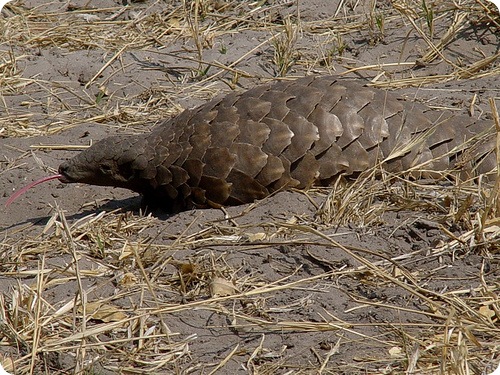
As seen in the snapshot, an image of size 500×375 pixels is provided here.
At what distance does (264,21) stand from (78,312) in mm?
4027

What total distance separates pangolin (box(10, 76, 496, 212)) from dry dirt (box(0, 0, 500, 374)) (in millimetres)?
144

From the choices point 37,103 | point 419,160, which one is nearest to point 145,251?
point 419,160

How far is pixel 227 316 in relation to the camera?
10.9ft

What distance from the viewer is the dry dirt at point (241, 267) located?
10.2 feet

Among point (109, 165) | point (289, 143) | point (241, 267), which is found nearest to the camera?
point (241, 267)

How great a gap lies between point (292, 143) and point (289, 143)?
15 mm

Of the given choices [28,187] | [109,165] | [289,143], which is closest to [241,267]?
[289,143]

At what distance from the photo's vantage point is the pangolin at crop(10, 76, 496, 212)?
427 cm

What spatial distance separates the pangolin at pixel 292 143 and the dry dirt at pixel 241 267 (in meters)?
0.14

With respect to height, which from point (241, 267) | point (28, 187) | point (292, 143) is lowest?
point (28, 187)

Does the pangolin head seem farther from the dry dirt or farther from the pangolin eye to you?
the dry dirt

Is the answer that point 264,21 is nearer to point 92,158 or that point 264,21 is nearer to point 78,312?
point 92,158

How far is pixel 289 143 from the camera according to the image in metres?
4.26

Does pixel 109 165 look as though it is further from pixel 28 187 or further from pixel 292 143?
pixel 292 143
